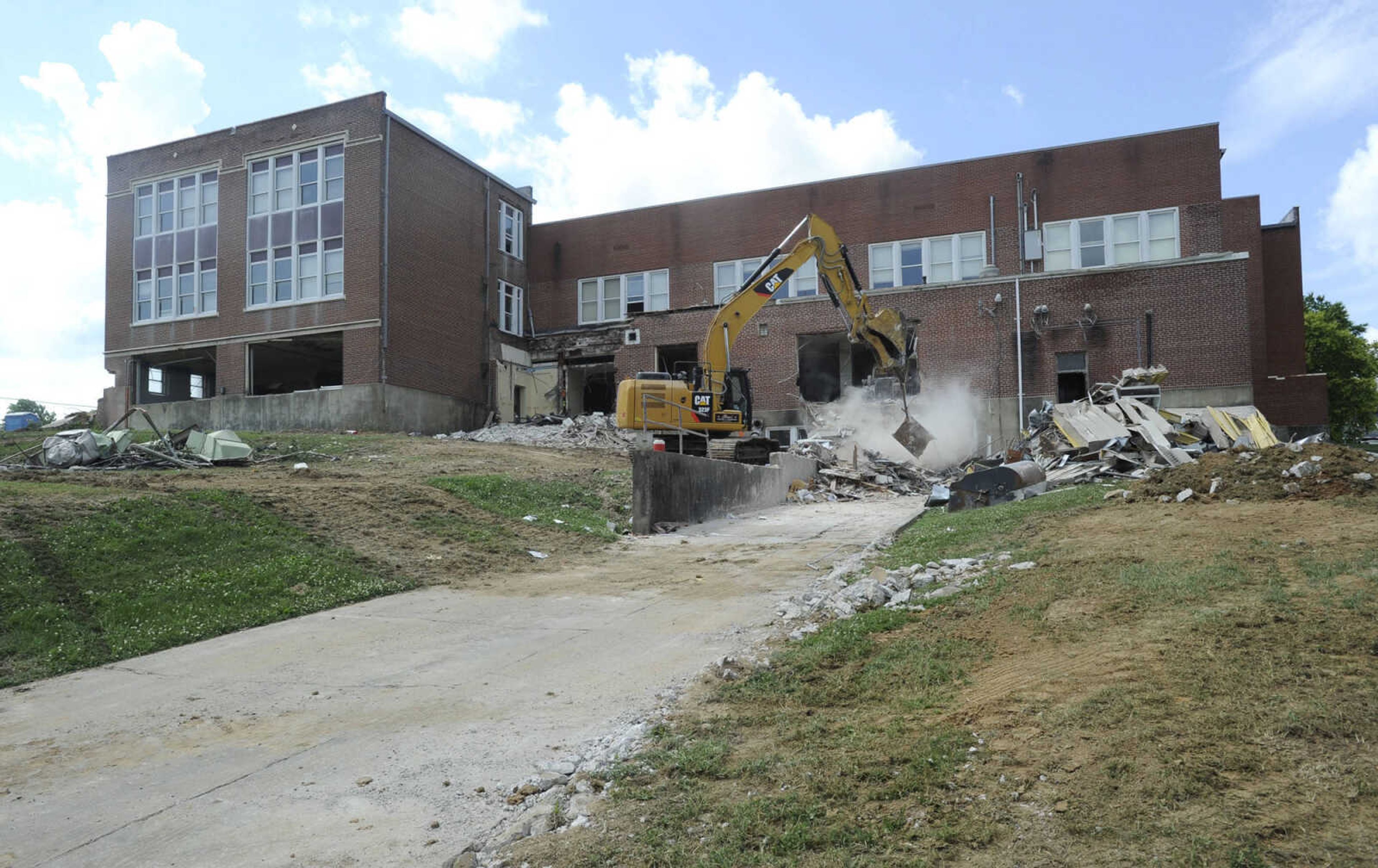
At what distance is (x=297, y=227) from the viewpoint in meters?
34.5

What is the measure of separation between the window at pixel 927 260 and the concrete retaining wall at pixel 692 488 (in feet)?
60.5

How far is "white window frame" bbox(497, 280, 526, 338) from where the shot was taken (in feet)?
134

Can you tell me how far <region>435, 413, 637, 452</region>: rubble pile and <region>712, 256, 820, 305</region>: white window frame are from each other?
899 cm

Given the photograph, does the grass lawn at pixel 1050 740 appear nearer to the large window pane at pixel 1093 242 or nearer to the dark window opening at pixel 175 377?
the large window pane at pixel 1093 242

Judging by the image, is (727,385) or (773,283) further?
(773,283)

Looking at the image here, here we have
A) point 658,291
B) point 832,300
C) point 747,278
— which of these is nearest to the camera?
point 832,300

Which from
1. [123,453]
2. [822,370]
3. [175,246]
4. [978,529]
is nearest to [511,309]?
[175,246]

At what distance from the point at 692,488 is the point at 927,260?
2432cm

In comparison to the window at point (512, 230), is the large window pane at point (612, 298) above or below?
below

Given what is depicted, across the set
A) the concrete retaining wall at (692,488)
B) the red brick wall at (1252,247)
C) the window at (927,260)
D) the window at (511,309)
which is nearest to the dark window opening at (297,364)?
the window at (511,309)

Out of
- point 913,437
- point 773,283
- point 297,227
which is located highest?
point 297,227

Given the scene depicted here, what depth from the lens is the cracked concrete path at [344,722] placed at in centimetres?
409

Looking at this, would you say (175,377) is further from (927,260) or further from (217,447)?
(927,260)

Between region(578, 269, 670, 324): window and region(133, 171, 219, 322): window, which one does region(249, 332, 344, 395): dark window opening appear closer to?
region(133, 171, 219, 322): window
